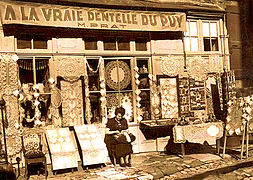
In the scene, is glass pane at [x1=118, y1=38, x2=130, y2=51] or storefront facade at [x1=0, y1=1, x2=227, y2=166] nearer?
storefront facade at [x1=0, y1=1, x2=227, y2=166]

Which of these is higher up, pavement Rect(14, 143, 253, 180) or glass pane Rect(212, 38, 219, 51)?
glass pane Rect(212, 38, 219, 51)

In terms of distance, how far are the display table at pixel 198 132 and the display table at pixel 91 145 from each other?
2053mm

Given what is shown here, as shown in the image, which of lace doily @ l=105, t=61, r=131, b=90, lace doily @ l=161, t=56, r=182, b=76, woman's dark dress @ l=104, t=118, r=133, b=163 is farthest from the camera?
lace doily @ l=161, t=56, r=182, b=76

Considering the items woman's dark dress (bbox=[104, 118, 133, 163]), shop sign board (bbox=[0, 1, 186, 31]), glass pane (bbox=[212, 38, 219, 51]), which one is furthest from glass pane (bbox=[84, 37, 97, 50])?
glass pane (bbox=[212, 38, 219, 51])

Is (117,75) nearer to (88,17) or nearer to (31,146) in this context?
(88,17)

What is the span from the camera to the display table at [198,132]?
8422 mm

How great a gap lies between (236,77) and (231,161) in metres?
3.88

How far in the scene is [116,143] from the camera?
8023 mm

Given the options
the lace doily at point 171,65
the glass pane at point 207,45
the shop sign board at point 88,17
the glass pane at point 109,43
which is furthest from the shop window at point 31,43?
the glass pane at point 207,45

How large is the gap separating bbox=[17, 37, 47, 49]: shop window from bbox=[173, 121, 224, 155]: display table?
14.1 ft

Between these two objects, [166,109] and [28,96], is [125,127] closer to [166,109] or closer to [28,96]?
[166,109]

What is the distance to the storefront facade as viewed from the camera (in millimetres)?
8016

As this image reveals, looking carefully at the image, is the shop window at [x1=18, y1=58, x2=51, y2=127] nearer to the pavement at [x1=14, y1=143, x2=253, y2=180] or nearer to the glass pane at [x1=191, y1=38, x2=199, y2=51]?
the pavement at [x1=14, y1=143, x2=253, y2=180]

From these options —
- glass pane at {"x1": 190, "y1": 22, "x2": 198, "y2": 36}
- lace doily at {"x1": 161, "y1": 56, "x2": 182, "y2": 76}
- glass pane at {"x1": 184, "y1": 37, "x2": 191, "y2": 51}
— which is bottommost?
lace doily at {"x1": 161, "y1": 56, "x2": 182, "y2": 76}
